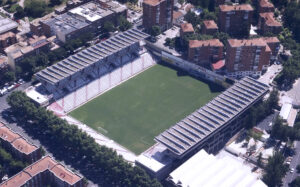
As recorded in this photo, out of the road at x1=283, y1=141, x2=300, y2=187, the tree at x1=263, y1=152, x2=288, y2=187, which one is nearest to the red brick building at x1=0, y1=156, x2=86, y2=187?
the tree at x1=263, y1=152, x2=288, y2=187

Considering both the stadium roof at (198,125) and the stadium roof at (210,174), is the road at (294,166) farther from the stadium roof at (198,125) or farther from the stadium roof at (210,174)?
the stadium roof at (198,125)

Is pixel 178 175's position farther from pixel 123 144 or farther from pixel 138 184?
pixel 123 144

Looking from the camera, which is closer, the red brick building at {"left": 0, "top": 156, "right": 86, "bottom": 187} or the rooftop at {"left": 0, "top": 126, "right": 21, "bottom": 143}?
the red brick building at {"left": 0, "top": 156, "right": 86, "bottom": 187}

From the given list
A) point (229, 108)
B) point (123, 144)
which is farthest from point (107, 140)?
point (229, 108)

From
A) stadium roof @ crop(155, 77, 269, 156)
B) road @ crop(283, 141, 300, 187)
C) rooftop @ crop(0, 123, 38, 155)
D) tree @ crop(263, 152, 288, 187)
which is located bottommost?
road @ crop(283, 141, 300, 187)

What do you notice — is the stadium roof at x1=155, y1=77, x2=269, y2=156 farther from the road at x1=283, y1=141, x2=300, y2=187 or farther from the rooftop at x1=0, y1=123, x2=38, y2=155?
the rooftop at x1=0, y1=123, x2=38, y2=155

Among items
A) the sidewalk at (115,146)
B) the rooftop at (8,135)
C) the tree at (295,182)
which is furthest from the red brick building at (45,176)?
the tree at (295,182)
